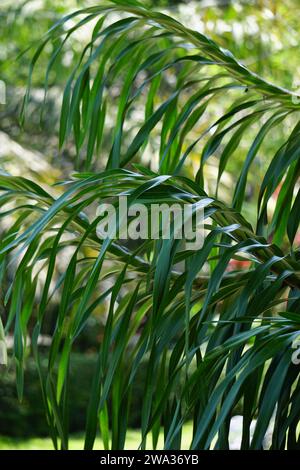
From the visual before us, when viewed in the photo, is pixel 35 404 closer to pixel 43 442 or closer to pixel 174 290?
pixel 43 442

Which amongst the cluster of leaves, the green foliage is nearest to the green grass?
the green foliage

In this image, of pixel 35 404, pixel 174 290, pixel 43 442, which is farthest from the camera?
pixel 35 404

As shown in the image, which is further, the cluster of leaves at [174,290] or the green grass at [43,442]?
the green grass at [43,442]

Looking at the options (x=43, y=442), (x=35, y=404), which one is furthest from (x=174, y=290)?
(x=35, y=404)

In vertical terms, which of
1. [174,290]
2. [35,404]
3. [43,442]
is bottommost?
[43,442]

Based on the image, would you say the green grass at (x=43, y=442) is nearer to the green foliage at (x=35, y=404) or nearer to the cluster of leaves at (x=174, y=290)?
the green foliage at (x=35, y=404)

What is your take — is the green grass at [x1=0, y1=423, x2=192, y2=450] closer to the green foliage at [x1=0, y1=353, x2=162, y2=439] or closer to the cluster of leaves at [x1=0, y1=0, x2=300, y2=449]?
the green foliage at [x1=0, y1=353, x2=162, y2=439]

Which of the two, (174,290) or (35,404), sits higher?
(174,290)

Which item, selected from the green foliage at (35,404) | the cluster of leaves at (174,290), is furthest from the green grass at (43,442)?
the cluster of leaves at (174,290)

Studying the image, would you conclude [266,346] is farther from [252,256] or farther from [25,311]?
[25,311]

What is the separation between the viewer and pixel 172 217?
679 millimetres

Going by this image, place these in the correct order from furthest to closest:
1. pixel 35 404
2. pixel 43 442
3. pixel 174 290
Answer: pixel 35 404 < pixel 43 442 < pixel 174 290
